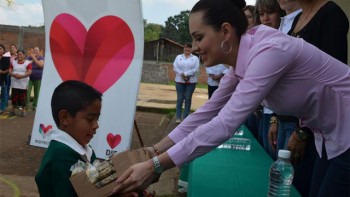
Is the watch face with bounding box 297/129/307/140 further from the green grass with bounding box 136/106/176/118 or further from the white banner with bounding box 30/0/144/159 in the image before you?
the green grass with bounding box 136/106/176/118

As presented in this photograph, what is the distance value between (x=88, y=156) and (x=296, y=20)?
1.62 metres

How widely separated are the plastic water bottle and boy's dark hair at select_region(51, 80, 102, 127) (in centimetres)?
100

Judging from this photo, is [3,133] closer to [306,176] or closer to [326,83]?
[306,176]

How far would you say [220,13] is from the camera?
5.84ft

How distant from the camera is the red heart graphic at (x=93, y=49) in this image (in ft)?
13.6

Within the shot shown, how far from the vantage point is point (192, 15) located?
5.99 feet

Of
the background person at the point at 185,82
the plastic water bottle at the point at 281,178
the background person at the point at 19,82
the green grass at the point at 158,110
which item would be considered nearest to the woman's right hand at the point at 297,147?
the plastic water bottle at the point at 281,178

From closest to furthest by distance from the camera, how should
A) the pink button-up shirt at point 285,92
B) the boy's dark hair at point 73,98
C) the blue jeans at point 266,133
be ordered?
the pink button-up shirt at point 285,92, the boy's dark hair at point 73,98, the blue jeans at point 266,133

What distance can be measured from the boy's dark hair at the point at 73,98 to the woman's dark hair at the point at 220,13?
683 millimetres

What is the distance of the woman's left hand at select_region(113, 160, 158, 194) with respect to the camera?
1.67m

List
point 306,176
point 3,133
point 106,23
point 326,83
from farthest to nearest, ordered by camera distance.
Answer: point 3,133
point 106,23
point 306,176
point 326,83

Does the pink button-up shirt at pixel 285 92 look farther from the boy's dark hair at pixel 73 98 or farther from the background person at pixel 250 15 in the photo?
the background person at pixel 250 15

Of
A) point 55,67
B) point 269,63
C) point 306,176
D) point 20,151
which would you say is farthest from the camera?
point 20,151

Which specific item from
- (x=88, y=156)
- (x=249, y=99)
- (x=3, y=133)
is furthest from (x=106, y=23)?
(x=3, y=133)
